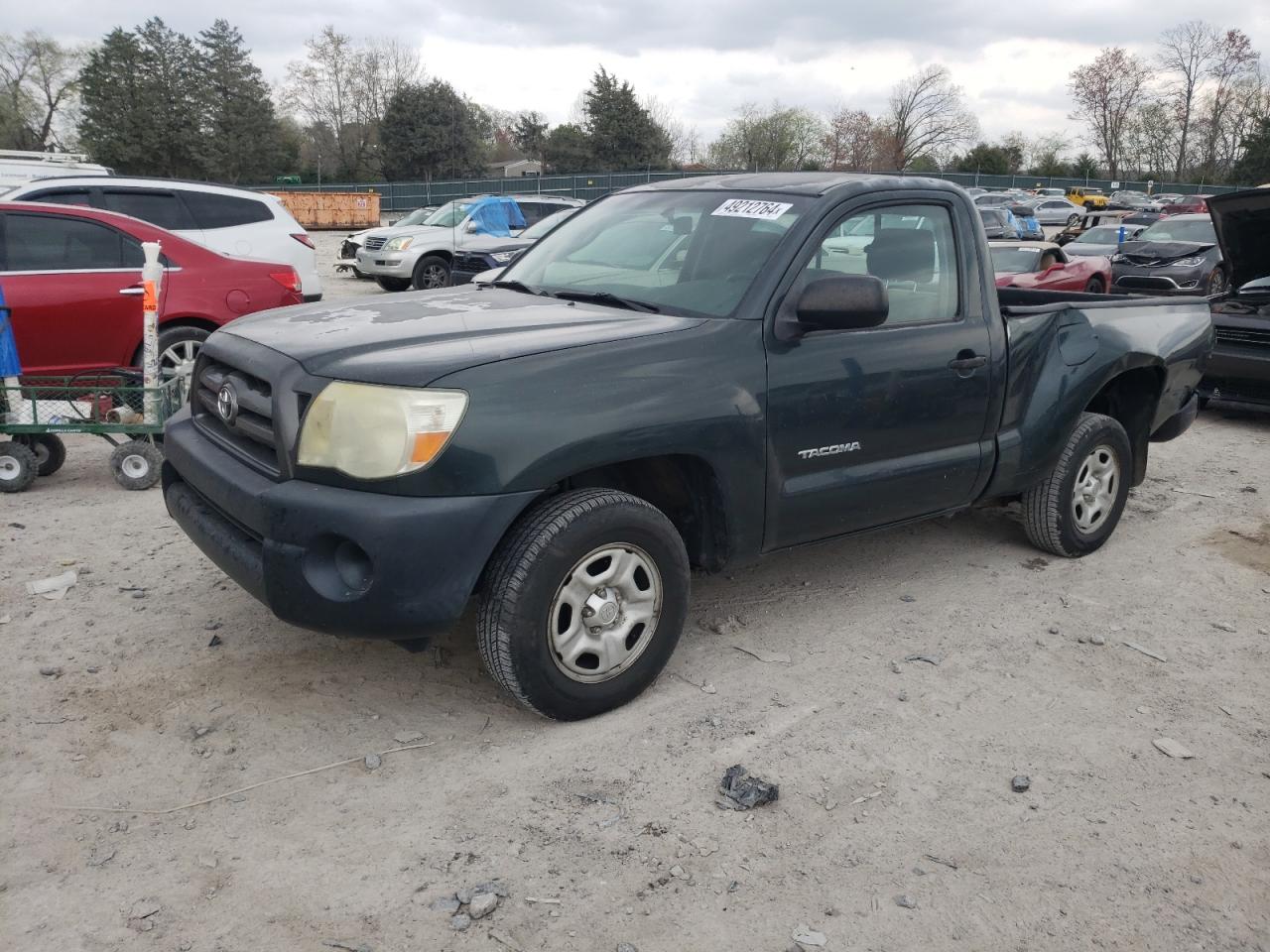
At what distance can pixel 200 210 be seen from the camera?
29.2 ft

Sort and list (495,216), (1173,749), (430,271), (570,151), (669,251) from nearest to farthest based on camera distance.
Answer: (1173,749)
(669,251)
(495,216)
(430,271)
(570,151)

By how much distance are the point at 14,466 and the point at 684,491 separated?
4418 mm

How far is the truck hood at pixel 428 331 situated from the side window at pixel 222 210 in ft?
18.2

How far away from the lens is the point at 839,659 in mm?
4027

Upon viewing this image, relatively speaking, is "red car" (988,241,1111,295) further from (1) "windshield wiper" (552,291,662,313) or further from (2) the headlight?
(2) the headlight

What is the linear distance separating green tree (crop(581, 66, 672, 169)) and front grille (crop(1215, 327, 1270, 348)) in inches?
2231

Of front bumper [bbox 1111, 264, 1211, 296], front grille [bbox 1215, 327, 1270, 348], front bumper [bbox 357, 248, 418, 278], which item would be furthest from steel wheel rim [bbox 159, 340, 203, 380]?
front bumper [bbox 357, 248, 418, 278]

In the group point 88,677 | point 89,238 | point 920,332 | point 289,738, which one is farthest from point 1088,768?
point 89,238

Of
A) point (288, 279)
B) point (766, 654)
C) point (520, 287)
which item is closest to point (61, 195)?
point (288, 279)

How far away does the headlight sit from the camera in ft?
9.77

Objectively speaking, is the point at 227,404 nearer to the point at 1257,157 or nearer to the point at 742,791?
the point at 742,791

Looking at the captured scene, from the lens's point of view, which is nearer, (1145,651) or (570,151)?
(1145,651)

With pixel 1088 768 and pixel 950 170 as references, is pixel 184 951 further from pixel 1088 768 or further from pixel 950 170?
pixel 950 170

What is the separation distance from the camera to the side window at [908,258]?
4055mm
